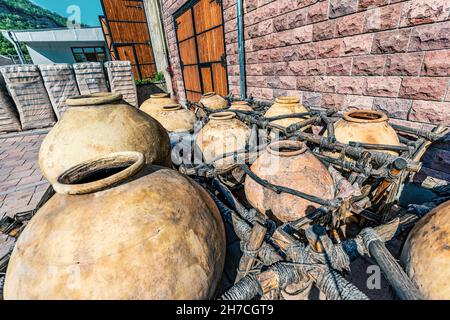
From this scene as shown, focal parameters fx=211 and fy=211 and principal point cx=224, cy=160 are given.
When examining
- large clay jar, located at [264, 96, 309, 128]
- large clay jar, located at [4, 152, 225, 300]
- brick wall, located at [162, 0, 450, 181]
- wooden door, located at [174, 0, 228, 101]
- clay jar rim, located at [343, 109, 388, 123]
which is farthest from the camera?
wooden door, located at [174, 0, 228, 101]

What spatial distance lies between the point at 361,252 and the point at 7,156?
30.0 ft

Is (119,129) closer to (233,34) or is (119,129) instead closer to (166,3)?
(233,34)

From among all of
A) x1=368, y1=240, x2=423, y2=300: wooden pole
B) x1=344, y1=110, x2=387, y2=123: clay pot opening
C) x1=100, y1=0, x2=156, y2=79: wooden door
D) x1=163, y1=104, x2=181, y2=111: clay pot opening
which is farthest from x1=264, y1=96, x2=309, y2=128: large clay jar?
x1=100, y1=0, x2=156, y2=79: wooden door

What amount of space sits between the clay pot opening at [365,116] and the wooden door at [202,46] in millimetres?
4629

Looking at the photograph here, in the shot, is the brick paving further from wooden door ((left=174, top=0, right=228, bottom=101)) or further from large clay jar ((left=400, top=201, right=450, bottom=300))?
wooden door ((left=174, top=0, right=228, bottom=101))

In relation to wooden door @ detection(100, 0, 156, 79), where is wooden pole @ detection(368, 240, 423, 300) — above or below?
below

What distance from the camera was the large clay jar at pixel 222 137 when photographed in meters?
3.52

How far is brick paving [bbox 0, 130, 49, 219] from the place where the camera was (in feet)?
13.1

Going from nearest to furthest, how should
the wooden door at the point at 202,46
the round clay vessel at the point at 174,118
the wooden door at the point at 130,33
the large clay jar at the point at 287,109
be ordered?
the large clay jar at the point at 287,109 < the round clay vessel at the point at 174,118 < the wooden door at the point at 202,46 < the wooden door at the point at 130,33

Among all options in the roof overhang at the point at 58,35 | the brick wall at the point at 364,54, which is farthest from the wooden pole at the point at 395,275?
the roof overhang at the point at 58,35

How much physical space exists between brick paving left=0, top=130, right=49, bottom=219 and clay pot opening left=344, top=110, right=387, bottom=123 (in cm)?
557

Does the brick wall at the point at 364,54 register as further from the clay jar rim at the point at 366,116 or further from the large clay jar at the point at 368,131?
the large clay jar at the point at 368,131

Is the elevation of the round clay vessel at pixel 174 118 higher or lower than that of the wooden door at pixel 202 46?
lower

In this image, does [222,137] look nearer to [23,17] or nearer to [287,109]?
[287,109]
